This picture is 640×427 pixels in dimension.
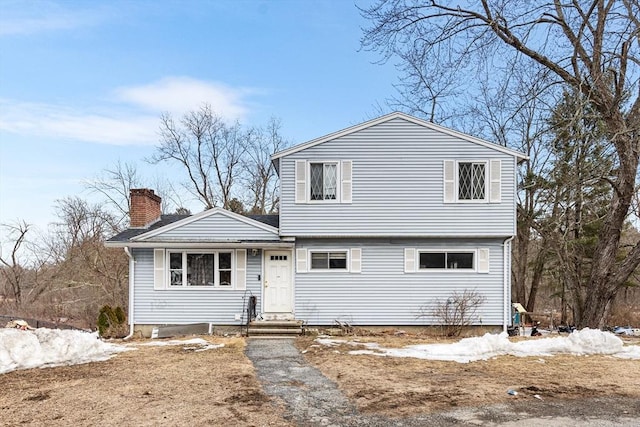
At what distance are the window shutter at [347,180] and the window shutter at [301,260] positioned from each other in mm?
1943

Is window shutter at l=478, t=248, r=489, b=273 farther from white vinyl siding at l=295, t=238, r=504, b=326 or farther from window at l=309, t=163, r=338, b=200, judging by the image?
window at l=309, t=163, r=338, b=200

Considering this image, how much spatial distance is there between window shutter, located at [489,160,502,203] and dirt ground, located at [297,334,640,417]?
17.2 feet

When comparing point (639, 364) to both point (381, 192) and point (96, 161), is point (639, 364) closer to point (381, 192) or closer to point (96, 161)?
point (381, 192)

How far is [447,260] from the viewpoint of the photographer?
14258mm

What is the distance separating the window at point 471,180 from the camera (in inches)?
555

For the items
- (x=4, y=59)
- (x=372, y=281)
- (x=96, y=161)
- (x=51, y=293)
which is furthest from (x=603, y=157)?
(x=51, y=293)

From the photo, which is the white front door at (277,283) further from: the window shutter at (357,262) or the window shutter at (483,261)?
the window shutter at (483,261)

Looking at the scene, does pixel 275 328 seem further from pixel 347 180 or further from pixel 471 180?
pixel 471 180

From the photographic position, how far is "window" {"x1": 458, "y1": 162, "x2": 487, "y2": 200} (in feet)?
46.3

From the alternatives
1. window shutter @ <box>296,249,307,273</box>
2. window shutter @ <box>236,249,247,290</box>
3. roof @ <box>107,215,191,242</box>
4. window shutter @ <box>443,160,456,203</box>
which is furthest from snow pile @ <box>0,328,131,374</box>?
window shutter @ <box>443,160,456,203</box>

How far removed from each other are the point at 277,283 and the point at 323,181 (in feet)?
10.9

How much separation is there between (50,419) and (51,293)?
87.2ft

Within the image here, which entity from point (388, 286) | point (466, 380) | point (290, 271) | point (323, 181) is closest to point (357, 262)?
point (388, 286)

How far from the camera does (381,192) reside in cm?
1416
